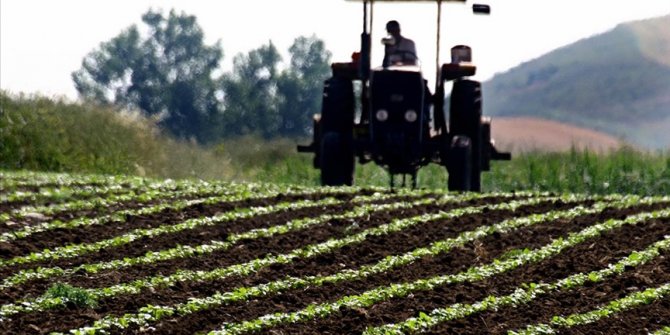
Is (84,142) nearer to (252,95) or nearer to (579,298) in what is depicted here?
(579,298)

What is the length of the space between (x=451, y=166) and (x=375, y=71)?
1302 millimetres

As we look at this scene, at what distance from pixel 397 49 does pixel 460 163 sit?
1384 millimetres

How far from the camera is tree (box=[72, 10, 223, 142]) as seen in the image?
48062 millimetres

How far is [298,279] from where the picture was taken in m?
10.9

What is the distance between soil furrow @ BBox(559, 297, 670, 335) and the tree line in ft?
115

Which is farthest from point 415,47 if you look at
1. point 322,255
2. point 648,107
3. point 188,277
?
point 648,107

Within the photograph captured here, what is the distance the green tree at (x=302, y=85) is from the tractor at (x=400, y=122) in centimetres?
3010

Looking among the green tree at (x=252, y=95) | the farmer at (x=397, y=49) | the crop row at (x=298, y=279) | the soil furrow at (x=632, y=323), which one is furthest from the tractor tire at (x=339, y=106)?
the green tree at (x=252, y=95)

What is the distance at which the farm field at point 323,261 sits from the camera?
31.6 feet

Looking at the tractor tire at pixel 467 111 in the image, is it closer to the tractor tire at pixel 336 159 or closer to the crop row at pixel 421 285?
the tractor tire at pixel 336 159

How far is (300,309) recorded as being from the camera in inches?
388

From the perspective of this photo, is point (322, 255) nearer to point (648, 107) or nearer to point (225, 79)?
point (648, 107)

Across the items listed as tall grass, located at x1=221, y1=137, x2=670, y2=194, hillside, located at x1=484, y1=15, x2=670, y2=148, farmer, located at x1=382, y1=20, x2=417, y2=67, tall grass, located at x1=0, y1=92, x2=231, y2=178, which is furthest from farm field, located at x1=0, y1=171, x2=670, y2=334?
hillside, located at x1=484, y1=15, x2=670, y2=148

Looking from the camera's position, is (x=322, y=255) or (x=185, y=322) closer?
(x=185, y=322)
